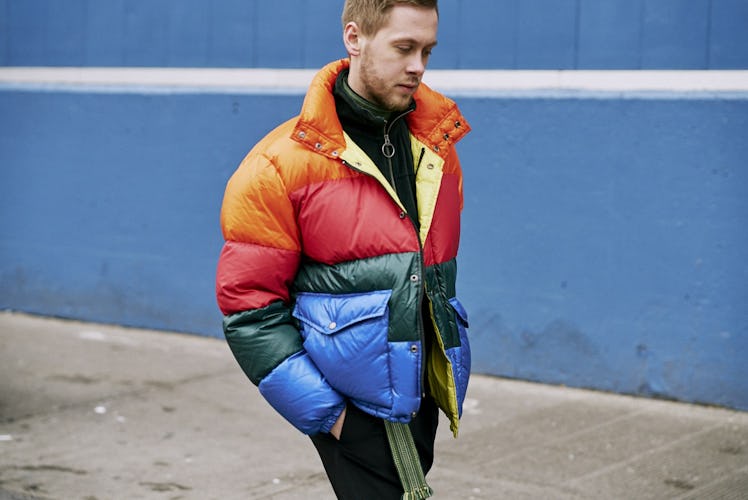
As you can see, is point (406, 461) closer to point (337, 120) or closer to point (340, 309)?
point (340, 309)

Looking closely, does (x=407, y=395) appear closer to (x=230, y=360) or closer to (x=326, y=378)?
(x=326, y=378)

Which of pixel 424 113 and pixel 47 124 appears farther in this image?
pixel 47 124

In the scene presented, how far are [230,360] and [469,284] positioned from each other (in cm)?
173

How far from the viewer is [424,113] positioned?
3.29 metres

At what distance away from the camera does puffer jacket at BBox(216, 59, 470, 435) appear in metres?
3.01

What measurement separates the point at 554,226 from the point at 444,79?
1172mm

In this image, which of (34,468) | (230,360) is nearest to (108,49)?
(230,360)

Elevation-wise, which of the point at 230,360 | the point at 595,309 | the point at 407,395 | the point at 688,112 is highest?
the point at 688,112

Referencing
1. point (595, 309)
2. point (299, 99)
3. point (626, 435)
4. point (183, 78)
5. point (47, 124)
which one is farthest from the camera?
point (47, 124)

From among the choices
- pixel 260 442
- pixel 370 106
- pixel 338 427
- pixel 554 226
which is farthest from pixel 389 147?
pixel 554 226

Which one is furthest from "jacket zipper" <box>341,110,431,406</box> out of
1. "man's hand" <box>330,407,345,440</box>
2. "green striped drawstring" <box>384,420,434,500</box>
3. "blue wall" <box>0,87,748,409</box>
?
"blue wall" <box>0,87,748,409</box>

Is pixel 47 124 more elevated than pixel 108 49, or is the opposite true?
pixel 108 49

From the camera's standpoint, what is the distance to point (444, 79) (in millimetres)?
7148

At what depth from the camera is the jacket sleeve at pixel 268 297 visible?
9.90ft
